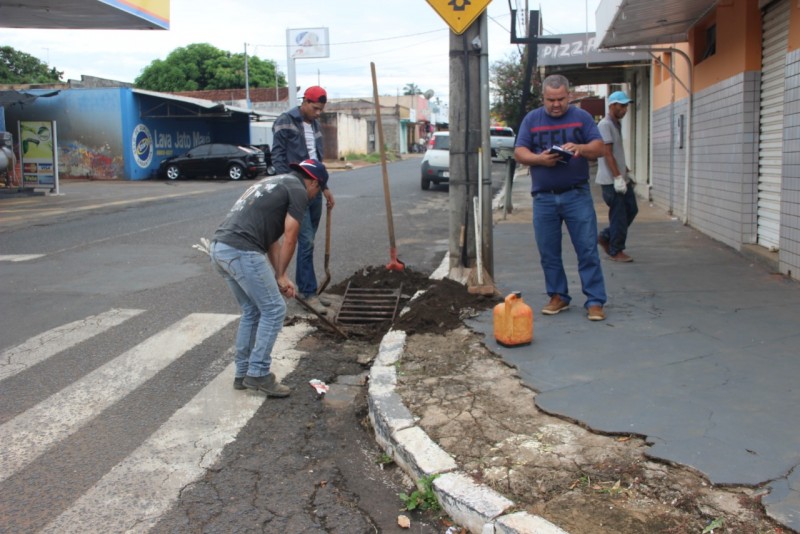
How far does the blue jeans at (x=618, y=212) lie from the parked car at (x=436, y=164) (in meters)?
12.2

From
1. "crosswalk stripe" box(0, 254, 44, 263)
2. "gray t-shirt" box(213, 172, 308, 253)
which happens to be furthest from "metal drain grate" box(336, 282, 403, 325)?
"crosswalk stripe" box(0, 254, 44, 263)

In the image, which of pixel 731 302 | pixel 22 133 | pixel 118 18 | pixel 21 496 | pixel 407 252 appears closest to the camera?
pixel 21 496

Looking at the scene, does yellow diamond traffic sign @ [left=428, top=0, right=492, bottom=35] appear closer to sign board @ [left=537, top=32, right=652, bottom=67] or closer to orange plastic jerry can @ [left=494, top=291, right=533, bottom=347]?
orange plastic jerry can @ [left=494, top=291, right=533, bottom=347]

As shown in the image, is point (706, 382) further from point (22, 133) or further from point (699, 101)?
point (22, 133)

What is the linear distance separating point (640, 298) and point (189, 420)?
13.2ft

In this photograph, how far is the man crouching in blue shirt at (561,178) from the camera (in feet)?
18.7

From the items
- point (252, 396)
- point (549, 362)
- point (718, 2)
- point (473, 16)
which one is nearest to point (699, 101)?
point (718, 2)

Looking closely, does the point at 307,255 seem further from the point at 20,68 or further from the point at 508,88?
the point at 20,68

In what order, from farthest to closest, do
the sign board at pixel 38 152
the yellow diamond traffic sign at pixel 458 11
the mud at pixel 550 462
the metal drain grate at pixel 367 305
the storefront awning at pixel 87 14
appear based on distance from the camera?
1. the sign board at pixel 38 152
2. the storefront awning at pixel 87 14
3. the metal drain grate at pixel 367 305
4. the yellow diamond traffic sign at pixel 458 11
5. the mud at pixel 550 462

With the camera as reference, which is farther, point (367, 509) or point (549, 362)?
point (549, 362)

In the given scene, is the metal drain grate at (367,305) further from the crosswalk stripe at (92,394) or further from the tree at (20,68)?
the tree at (20,68)

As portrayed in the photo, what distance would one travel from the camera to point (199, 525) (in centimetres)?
327

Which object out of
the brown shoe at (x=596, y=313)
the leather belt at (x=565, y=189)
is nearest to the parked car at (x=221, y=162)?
the leather belt at (x=565, y=189)

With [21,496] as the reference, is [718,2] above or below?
above
